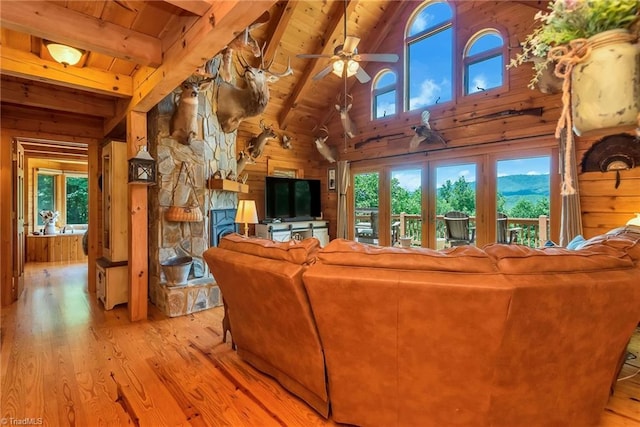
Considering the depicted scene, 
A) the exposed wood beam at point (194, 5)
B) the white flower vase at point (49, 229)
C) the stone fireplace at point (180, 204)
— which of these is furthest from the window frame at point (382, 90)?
the white flower vase at point (49, 229)

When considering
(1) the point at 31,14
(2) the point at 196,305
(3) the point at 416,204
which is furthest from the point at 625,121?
(3) the point at 416,204

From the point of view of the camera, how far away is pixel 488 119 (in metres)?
4.78

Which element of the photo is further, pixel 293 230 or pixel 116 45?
pixel 293 230

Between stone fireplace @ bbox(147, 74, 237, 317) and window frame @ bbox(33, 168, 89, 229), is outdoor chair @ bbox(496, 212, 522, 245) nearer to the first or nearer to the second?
stone fireplace @ bbox(147, 74, 237, 317)

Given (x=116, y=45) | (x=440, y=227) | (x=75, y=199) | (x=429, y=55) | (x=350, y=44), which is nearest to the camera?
(x=116, y=45)

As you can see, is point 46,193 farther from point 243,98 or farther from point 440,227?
point 440,227

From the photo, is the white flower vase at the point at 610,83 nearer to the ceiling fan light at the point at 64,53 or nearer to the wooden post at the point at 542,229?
the ceiling fan light at the point at 64,53

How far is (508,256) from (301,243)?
1.04m

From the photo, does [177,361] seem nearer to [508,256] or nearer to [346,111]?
[508,256]

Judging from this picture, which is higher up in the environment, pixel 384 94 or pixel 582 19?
pixel 384 94

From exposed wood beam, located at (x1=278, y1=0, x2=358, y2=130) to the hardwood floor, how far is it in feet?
14.8

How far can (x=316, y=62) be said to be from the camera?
5684 millimetres

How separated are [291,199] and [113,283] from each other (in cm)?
350

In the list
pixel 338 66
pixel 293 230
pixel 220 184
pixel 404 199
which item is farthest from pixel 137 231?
pixel 404 199
